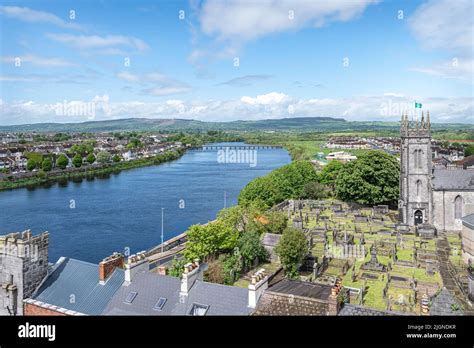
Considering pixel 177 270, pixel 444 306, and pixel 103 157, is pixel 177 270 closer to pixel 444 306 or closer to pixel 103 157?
pixel 444 306

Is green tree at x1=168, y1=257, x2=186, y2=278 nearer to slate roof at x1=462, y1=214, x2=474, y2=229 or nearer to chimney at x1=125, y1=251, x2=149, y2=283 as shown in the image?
chimney at x1=125, y1=251, x2=149, y2=283

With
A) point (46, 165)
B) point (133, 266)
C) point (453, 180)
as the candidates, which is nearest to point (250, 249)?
point (133, 266)

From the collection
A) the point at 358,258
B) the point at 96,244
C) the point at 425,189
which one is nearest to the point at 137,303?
the point at 358,258

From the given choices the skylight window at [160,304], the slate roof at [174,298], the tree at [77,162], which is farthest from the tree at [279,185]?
the tree at [77,162]

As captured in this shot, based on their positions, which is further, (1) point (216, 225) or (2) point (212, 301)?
(1) point (216, 225)

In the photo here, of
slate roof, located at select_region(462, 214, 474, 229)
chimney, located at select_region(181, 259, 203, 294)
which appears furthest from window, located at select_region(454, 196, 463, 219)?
chimney, located at select_region(181, 259, 203, 294)

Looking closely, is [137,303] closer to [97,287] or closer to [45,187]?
[97,287]
